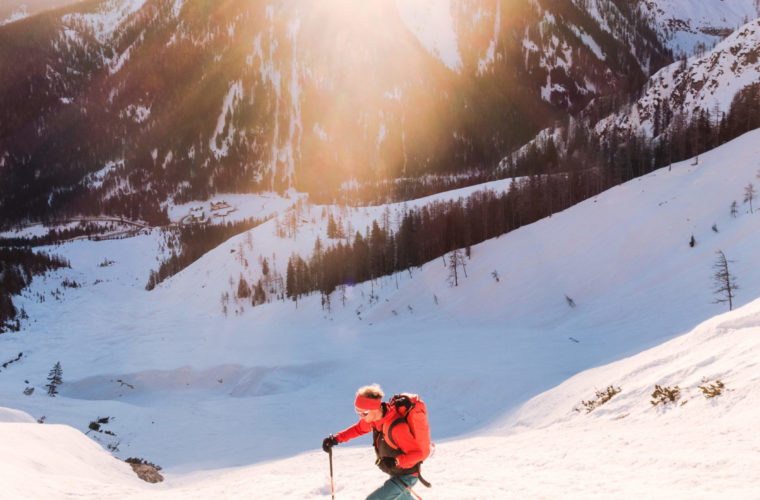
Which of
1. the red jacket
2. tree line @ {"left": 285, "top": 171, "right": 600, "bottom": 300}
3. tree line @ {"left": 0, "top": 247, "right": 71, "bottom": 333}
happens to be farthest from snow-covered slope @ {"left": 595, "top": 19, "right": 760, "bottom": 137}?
tree line @ {"left": 0, "top": 247, "right": 71, "bottom": 333}

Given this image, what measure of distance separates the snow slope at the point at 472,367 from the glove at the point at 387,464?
9.70 feet

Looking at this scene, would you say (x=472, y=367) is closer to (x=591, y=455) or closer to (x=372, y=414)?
(x=591, y=455)

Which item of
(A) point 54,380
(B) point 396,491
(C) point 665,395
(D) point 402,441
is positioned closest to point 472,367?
(C) point 665,395

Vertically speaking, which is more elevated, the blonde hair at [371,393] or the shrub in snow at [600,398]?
the blonde hair at [371,393]

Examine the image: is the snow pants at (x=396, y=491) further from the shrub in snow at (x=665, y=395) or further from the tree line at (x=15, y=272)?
the tree line at (x=15, y=272)

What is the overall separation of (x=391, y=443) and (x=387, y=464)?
365 mm

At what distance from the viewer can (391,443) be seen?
5.13 metres

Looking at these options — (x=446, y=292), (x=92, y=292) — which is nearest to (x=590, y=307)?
(x=446, y=292)

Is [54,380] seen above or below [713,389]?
above

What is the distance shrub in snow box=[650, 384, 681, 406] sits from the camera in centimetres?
1105

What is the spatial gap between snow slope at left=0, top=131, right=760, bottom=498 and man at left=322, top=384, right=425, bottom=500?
2733 millimetres

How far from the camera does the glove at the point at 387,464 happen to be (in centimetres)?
523

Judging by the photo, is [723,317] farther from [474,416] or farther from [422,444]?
[422,444]

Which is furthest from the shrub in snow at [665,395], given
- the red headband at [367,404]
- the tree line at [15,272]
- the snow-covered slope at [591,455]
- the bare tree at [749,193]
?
the tree line at [15,272]
